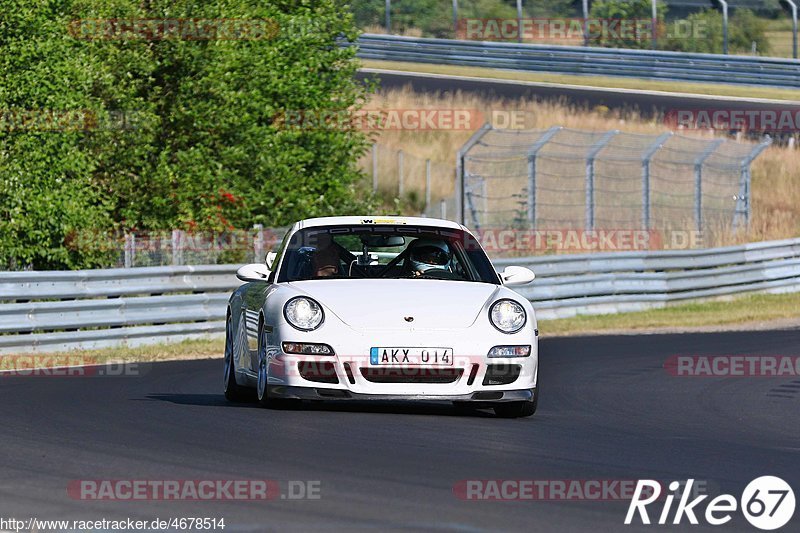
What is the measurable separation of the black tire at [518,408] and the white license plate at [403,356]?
860 millimetres

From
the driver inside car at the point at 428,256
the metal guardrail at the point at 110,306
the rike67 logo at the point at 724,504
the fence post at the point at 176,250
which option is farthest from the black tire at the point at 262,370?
→ the fence post at the point at 176,250

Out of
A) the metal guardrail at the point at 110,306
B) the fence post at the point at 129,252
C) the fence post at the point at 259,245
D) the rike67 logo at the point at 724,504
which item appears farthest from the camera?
the fence post at the point at 259,245

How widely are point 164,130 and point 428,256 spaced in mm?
14260

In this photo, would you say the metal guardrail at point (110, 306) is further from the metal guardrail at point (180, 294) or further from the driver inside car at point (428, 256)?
the driver inside car at point (428, 256)

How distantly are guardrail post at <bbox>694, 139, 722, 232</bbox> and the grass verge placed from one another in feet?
40.8

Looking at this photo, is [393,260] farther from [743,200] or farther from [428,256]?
[743,200]

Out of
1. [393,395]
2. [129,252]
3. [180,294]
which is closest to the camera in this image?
[393,395]

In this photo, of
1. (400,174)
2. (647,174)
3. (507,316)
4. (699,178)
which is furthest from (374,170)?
(507,316)

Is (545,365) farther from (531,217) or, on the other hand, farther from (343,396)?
(531,217)

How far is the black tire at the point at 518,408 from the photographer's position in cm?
1053

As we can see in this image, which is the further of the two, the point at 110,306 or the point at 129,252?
the point at 129,252

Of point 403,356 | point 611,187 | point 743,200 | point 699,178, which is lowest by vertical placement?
point 611,187

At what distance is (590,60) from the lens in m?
44.6

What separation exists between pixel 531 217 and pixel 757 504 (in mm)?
21744
